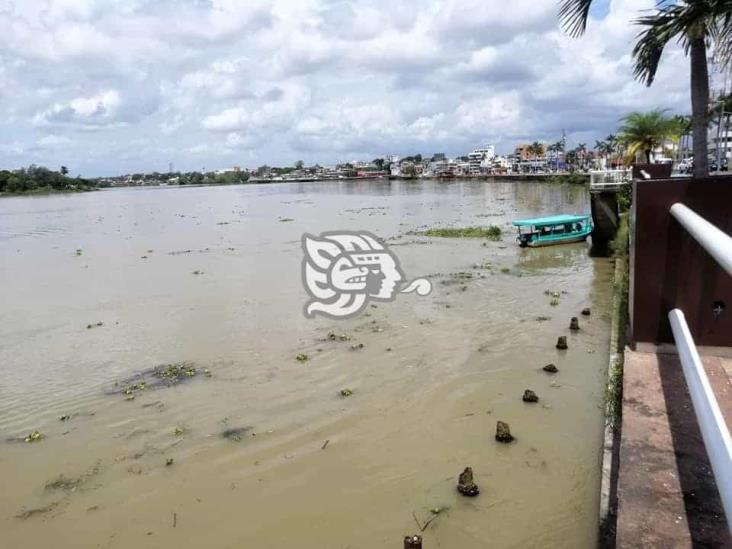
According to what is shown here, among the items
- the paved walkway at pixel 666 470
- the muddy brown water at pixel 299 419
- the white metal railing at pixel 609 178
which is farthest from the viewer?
the white metal railing at pixel 609 178

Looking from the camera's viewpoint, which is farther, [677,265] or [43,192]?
[43,192]

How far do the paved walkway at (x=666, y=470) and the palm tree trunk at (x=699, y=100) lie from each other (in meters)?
5.49

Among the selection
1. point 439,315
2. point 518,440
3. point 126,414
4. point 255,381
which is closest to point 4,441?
point 126,414

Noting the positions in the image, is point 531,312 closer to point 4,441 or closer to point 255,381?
point 255,381

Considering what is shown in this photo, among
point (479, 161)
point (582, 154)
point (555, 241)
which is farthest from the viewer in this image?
point (479, 161)

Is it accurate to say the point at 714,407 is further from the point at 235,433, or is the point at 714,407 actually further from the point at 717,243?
the point at 235,433

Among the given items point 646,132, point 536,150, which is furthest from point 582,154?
point 646,132

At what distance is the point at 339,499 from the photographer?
615 cm

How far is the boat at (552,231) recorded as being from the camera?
23.6 meters

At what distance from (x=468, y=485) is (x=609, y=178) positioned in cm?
2094

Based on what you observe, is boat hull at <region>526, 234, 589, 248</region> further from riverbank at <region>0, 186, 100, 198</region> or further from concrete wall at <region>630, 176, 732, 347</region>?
riverbank at <region>0, 186, 100, 198</region>

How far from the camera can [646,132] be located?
1271 inches

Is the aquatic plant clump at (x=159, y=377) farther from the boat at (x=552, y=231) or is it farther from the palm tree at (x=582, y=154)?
the palm tree at (x=582, y=154)

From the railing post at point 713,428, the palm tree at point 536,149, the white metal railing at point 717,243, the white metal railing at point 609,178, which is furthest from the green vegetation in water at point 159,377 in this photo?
the palm tree at point 536,149
